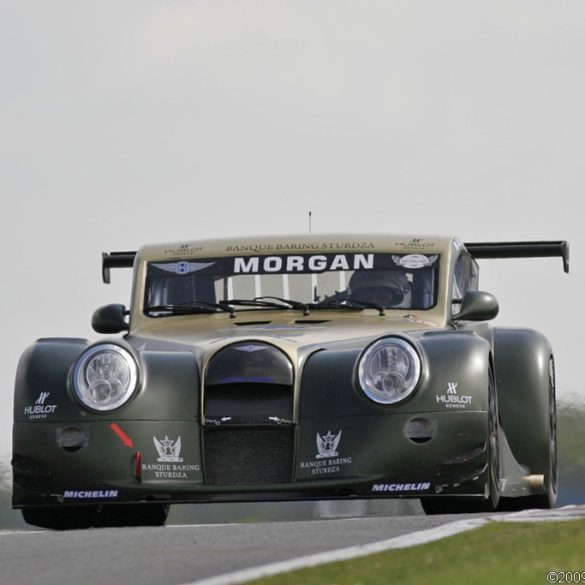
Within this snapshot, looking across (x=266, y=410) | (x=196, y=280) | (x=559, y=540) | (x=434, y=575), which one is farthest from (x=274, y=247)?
(x=434, y=575)

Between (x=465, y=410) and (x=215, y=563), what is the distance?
129 inches

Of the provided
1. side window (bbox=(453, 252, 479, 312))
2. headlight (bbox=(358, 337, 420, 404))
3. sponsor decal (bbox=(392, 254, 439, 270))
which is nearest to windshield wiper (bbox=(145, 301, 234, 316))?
sponsor decal (bbox=(392, 254, 439, 270))

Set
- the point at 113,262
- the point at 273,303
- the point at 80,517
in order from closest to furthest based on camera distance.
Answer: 1. the point at 80,517
2. the point at 273,303
3. the point at 113,262

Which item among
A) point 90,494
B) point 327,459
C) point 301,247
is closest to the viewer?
point 327,459

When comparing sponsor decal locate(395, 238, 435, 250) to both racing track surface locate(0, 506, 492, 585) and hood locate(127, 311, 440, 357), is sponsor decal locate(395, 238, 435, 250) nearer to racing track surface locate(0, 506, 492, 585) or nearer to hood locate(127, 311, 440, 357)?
hood locate(127, 311, 440, 357)

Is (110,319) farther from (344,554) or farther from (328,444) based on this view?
(344,554)

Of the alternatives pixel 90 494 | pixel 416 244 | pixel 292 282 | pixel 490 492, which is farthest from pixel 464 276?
pixel 90 494

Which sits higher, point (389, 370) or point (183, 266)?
point (183, 266)

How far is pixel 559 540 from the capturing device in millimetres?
7129

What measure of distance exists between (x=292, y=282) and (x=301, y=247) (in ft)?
1.01

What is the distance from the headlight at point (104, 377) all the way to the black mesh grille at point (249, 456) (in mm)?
562

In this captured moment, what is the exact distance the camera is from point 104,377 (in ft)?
32.0

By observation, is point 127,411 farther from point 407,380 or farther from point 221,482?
point 407,380

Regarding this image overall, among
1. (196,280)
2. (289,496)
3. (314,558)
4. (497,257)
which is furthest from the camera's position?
(497,257)
